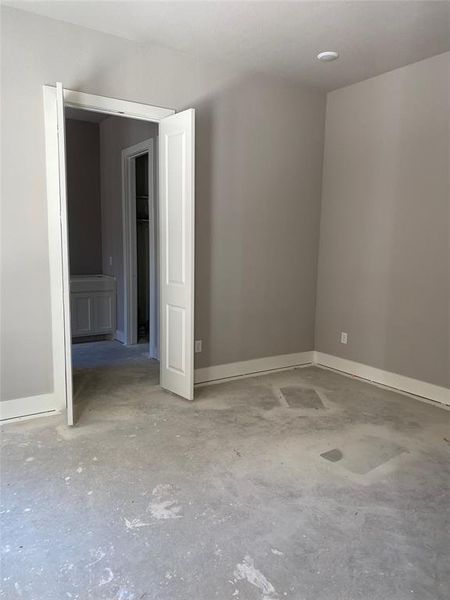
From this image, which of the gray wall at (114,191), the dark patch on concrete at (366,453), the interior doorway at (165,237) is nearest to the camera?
the dark patch on concrete at (366,453)

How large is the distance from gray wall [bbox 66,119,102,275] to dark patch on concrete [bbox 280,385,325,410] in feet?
11.7

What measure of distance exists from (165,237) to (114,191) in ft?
8.16

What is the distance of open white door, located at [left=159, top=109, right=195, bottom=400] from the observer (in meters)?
3.45

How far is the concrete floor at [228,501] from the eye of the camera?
1.76m

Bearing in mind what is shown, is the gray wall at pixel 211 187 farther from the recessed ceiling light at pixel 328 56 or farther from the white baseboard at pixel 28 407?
the recessed ceiling light at pixel 328 56

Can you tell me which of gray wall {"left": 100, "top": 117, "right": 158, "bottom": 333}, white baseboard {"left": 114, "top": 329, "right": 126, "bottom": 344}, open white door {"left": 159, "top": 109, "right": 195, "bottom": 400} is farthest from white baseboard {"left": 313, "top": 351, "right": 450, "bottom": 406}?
gray wall {"left": 100, "top": 117, "right": 158, "bottom": 333}

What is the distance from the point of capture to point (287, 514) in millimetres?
2193

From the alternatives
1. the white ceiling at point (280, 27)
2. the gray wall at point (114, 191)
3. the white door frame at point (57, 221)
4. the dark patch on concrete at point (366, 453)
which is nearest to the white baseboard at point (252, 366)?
the white door frame at point (57, 221)

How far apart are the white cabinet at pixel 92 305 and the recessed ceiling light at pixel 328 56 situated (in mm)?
3620

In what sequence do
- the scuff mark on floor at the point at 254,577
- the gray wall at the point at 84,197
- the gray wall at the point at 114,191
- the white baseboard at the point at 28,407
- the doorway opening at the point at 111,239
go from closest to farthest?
the scuff mark on floor at the point at 254,577, the white baseboard at the point at 28,407, the doorway opening at the point at 111,239, the gray wall at the point at 114,191, the gray wall at the point at 84,197

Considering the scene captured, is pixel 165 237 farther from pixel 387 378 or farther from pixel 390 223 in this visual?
pixel 387 378

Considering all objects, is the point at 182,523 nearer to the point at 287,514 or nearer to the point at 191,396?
the point at 287,514

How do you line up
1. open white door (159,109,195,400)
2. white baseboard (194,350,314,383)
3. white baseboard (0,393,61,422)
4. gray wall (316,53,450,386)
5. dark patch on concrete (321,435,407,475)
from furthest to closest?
white baseboard (194,350,314,383), gray wall (316,53,450,386), open white door (159,109,195,400), white baseboard (0,393,61,422), dark patch on concrete (321,435,407,475)

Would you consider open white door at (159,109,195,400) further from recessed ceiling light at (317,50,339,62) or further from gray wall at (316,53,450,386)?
gray wall at (316,53,450,386)
